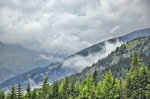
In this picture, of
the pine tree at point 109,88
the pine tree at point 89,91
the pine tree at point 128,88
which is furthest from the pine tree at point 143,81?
the pine tree at point 89,91

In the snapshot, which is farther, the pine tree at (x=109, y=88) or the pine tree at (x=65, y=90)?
the pine tree at (x=65, y=90)

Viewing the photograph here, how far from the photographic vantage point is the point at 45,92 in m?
75.4

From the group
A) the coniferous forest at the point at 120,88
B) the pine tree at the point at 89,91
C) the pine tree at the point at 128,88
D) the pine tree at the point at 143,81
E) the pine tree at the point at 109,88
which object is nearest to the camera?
the coniferous forest at the point at 120,88

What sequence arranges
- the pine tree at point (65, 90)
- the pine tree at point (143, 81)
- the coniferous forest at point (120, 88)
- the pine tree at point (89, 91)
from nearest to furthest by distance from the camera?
the coniferous forest at point (120, 88) < the pine tree at point (143, 81) < the pine tree at point (89, 91) < the pine tree at point (65, 90)

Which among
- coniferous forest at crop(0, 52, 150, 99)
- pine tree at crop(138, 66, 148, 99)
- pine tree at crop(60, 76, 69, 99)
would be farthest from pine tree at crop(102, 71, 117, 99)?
pine tree at crop(60, 76, 69, 99)

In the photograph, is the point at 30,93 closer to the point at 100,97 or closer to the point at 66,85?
the point at 66,85

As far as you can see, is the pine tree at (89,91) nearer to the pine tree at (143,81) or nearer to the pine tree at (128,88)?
the pine tree at (128,88)

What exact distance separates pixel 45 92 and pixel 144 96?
4078 cm

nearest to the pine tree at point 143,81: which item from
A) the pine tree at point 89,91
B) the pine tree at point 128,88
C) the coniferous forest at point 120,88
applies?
the coniferous forest at point 120,88

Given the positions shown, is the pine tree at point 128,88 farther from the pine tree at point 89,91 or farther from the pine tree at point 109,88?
the pine tree at point 89,91

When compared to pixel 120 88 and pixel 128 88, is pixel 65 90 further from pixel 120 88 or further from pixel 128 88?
pixel 128 88

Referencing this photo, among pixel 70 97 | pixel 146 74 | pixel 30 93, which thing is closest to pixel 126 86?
pixel 146 74

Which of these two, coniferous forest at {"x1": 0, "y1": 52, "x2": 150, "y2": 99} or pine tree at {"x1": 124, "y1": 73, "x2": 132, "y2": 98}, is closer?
coniferous forest at {"x1": 0, "y1": 52, "x2": 150, "y2": 99}

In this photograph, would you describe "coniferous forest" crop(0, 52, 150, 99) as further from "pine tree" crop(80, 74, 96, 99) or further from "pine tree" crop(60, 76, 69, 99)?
"pine tree" crop(60, 76, 69, 99)
